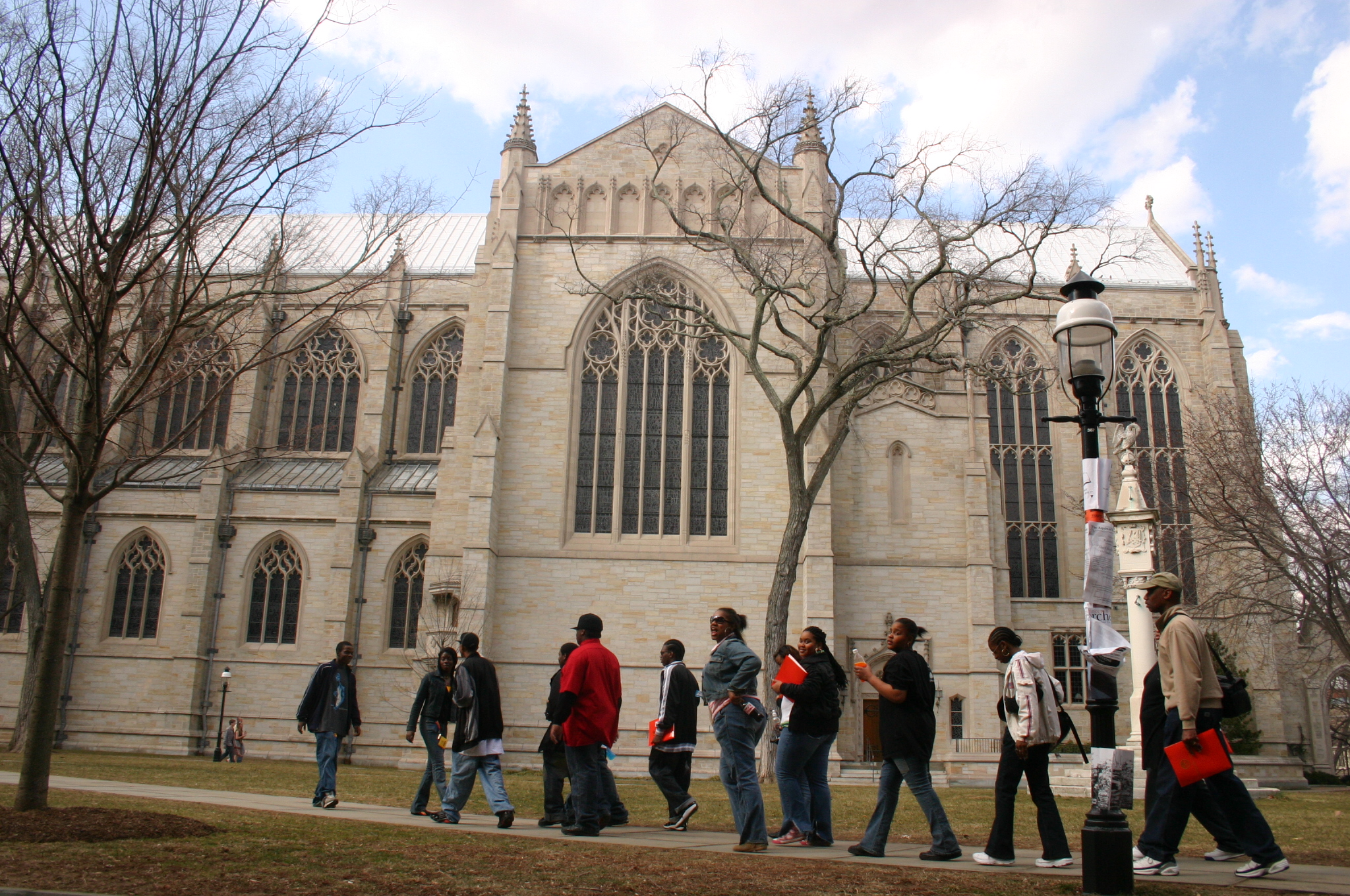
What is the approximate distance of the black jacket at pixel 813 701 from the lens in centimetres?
800

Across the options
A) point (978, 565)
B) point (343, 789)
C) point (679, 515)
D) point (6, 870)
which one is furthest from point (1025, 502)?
point (6, 870)

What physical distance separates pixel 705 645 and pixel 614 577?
8.71 feet

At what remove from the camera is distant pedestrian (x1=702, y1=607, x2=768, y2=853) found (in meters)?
7.70

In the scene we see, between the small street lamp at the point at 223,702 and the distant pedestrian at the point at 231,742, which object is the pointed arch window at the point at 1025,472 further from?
the small street lamp at the point at 223,702

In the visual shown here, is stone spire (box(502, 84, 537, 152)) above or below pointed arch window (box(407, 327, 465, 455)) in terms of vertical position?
above

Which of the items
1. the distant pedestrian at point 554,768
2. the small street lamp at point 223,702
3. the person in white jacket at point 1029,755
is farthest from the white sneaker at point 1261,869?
the small street lamp at point 223,702

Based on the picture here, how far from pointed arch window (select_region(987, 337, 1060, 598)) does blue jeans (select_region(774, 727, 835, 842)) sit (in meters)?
22.9

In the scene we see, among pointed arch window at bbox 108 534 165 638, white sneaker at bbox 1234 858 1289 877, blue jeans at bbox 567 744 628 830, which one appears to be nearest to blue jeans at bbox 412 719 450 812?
blue jeans at bbox 567 744 628 830

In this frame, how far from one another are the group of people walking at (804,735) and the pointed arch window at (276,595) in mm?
19168

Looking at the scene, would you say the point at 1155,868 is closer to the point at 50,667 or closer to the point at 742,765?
the point at 742,765

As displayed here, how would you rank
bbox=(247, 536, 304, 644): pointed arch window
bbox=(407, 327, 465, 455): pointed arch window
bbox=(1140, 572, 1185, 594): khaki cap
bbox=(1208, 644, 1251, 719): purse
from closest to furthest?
1. bbox=(1208, 644, 1251, 719): purse
2. bbox=(1140, 572, 1185, 594): khaki cap
3. bbox=(247, 536, 304, 644): pointed arch window
4. bbox=(407, 327, 465, 455): pointed arch window

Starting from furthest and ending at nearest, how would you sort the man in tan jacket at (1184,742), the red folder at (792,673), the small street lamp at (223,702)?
the small street lamp at (223,702), the red folder at (792,673), the man in tan jacket at (1184,742)

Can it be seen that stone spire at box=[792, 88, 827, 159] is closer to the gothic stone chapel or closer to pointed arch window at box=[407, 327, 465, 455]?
the gothic stone chapel

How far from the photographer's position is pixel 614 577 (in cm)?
2420
